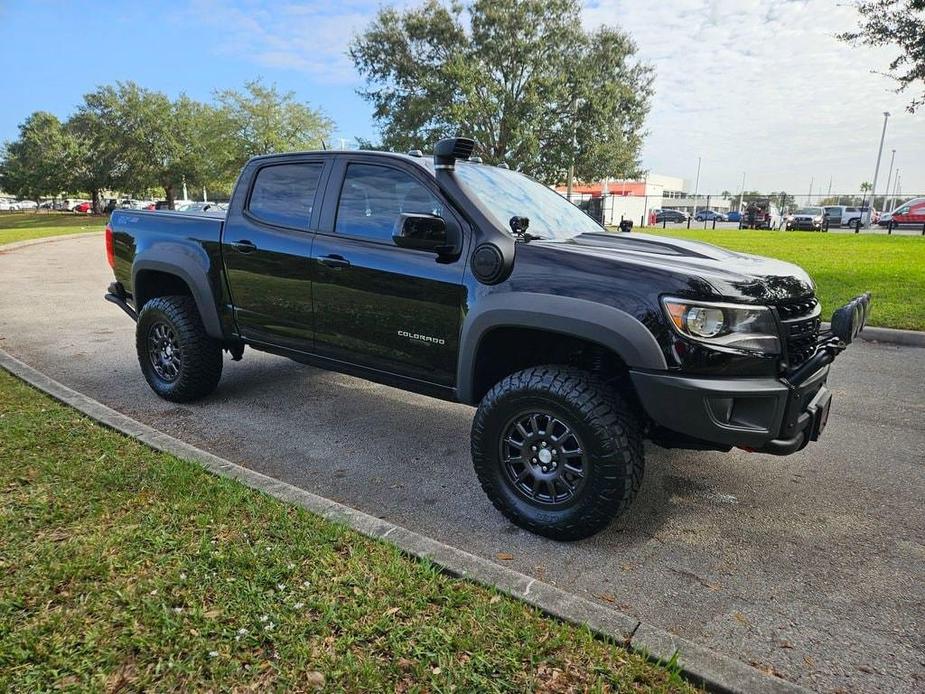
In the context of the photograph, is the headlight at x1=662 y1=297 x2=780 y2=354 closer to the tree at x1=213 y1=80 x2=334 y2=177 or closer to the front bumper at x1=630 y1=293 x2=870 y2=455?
the front bumper at x1=630 y1=293 x2=870 y2=455

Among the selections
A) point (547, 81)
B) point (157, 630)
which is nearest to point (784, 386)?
point (157, 630)

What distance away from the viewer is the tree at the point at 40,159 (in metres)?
54.5

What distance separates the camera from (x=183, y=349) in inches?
182

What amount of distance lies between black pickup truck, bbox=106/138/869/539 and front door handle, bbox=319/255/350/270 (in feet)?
0.04

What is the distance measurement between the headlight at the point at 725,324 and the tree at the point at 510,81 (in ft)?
91.1

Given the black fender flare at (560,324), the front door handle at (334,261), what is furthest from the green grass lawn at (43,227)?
the black fender flare at (560,324)

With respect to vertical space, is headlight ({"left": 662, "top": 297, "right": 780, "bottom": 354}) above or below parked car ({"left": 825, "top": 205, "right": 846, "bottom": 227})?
below

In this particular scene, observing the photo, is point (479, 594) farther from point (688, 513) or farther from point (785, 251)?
point (785, 251)

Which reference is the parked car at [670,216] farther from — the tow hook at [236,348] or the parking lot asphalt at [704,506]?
the tow hook at [236,348]

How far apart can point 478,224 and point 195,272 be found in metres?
2.41

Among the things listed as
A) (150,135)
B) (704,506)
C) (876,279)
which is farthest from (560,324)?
(150,135)

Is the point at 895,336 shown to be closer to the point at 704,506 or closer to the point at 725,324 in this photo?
the point at 704,506

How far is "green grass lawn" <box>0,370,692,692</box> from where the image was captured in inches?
80.3

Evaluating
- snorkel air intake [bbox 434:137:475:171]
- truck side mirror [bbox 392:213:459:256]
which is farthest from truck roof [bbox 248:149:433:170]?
truck side mirror [bbox 392:213:459:256]
